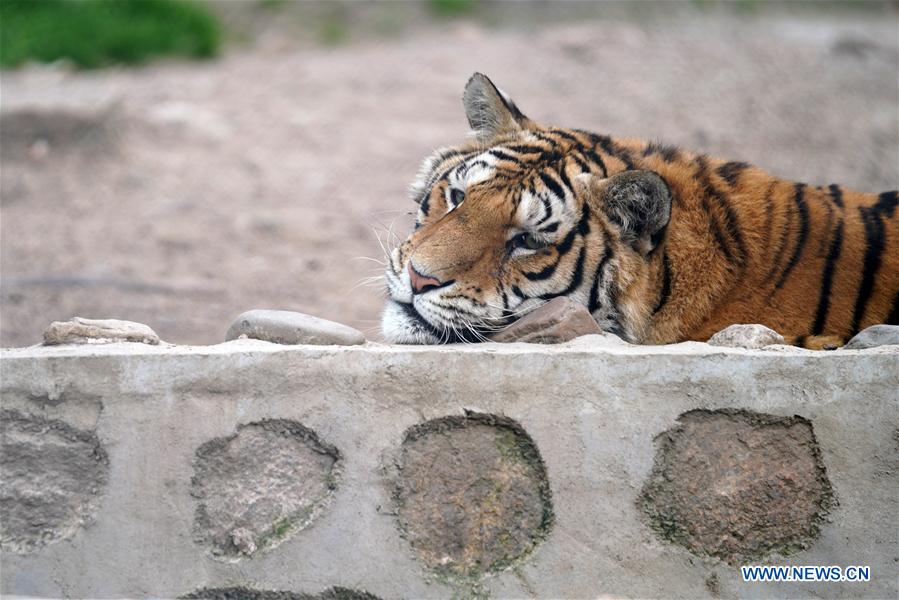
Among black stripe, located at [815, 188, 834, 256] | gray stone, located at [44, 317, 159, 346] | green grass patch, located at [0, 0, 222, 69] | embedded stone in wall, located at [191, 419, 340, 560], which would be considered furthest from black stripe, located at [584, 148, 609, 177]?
green grass patch, located at [0, 0, 222, 69]

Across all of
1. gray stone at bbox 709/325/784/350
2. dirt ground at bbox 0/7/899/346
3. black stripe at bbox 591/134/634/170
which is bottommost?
dirt ground at bbox 0/7/899/346

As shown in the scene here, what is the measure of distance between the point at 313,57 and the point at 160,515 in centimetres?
593

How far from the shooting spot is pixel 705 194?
3.01 meters

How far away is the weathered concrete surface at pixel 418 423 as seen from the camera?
8.02 feet

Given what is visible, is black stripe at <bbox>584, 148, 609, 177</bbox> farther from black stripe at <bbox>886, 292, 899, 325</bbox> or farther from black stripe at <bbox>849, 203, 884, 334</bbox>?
black stripe at <bbox>886, 292, 899, 325</bbox>

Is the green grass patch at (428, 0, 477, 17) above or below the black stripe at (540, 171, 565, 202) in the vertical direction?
below

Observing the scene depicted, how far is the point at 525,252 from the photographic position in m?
2.90

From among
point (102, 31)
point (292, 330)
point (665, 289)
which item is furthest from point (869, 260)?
point (102, 31)

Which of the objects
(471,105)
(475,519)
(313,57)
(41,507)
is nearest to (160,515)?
(41,507)

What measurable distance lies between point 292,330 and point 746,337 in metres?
1.12

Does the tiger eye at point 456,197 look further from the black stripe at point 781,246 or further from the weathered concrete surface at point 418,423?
the black stripe at point 781,246

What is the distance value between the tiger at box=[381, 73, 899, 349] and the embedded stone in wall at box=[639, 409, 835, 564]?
1.33ft

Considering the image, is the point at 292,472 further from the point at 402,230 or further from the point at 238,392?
the point at 402,230

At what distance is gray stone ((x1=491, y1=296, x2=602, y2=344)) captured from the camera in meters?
2.62
